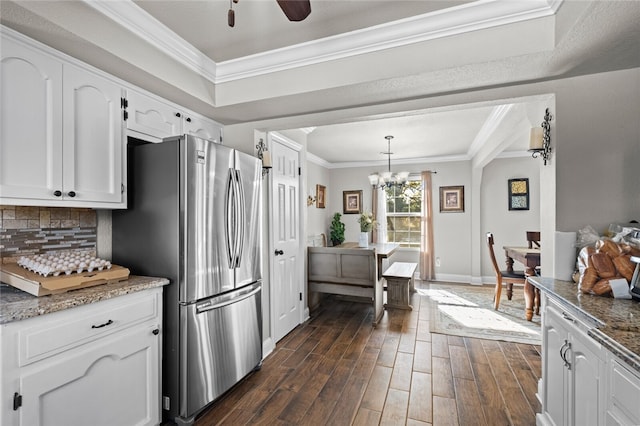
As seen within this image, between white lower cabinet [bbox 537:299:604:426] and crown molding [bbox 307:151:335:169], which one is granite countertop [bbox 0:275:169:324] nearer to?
white lower cabinet [bbox 537:299:604:426]

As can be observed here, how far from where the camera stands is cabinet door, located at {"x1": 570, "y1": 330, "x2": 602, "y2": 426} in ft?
3.99

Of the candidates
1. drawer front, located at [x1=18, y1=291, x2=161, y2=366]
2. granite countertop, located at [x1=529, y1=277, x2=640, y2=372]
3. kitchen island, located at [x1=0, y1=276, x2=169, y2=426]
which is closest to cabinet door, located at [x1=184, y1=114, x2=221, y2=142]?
kitchen island, located at [x1=0, y1=276, x2=169, y2=426]

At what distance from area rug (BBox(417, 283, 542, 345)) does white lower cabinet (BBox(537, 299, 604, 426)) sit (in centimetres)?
165

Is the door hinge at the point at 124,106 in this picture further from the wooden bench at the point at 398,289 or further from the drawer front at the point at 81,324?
the wooden bench at the point at 398,289

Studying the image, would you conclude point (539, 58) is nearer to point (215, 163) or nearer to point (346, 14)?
point (346, 14)

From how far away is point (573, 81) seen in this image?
1.96 m

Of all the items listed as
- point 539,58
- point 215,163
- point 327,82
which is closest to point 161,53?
point 215,163

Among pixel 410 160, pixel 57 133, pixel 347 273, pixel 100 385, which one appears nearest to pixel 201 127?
pixel 57 133

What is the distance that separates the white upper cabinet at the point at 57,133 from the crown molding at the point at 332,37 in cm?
42

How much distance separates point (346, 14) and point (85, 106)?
166cm

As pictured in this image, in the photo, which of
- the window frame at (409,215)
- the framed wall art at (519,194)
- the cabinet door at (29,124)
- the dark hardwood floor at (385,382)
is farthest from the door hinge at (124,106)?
the framed wall art at (519,194)

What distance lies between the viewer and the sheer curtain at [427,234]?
624 cm

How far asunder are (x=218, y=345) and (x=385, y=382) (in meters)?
1.37

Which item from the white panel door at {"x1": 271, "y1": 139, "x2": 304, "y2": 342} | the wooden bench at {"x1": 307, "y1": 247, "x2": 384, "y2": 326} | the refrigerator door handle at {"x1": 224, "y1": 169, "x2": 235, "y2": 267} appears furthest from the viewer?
the wooden bench at {"x1": 307, "y1": 247, "x2": 384, "y2": 326}
